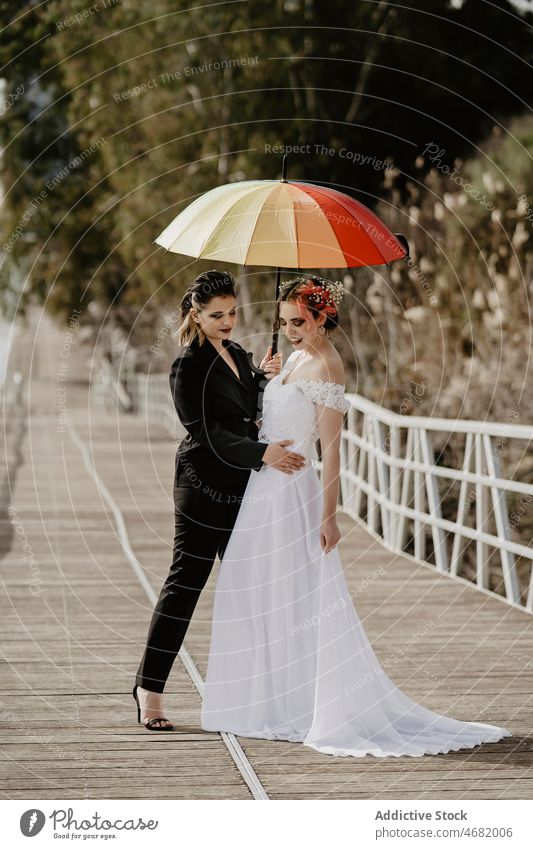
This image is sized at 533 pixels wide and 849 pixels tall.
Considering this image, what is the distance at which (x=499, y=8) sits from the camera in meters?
20.4

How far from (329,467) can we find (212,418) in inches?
17.5

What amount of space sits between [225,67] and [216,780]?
1541 cm

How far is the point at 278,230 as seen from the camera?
4.98 meters

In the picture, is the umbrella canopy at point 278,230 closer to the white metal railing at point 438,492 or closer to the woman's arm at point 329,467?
the woman's arm at point 329,467

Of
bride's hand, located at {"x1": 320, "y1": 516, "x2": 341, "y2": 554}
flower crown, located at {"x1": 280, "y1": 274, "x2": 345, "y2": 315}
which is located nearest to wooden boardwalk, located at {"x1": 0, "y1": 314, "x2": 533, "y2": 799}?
bride's hand, located at {"x1": 320, "y1": 516, "x2": 341, "y2": 554}

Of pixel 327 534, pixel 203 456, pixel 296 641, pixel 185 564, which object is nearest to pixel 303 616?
pixel 296 641

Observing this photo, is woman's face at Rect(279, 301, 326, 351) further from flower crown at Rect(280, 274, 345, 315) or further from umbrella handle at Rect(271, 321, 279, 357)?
umbrella handle at Rect(271, 321, 279, 357)

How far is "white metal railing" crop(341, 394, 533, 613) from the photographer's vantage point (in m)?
7.40

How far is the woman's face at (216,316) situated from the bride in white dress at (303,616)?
0.88 ft

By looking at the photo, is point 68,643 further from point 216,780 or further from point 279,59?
point 279,59

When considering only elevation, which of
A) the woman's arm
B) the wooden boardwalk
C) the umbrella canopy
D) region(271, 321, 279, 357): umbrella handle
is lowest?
the wooden boardwalk

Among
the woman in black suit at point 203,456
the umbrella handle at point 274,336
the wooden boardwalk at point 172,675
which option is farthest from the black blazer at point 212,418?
the wooden boardwalk at point 172,675

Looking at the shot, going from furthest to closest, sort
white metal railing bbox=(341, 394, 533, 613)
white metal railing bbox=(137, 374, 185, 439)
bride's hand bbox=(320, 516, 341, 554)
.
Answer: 1. white metal railing bbox=(137, 374, 185, 439)
2. white metal railing bbox=(341, 394, 533, 613)
3. bride's hand bbox=(320, 516, 341, 554)

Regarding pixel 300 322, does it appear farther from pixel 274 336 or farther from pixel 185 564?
pixel 185 564
